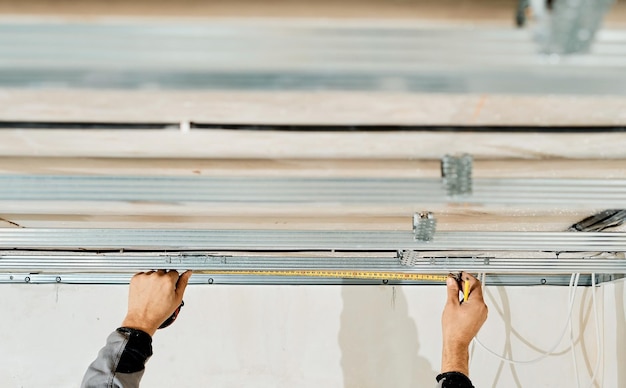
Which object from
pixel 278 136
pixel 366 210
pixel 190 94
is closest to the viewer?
pixel 190 94

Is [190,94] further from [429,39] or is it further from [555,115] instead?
[555,115]

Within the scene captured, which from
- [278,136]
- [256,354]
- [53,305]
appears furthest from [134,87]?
[53,305]

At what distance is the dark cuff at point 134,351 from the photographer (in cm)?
151

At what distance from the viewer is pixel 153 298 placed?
5.79 feet

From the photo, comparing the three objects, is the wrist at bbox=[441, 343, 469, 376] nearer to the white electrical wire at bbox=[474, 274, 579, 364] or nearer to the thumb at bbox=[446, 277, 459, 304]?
the thumb at bbox=[446, 277, 459, 304]

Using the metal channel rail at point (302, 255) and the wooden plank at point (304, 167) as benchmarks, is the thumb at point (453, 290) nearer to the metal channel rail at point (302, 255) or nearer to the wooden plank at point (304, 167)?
the metal channel rail at point (302, 255)

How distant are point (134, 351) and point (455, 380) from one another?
3.53 feet

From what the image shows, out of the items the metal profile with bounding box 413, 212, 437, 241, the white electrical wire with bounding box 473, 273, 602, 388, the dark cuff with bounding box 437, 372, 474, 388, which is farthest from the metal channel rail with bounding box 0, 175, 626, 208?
the white electrical wire with bounding box 473, 273, 602, 388

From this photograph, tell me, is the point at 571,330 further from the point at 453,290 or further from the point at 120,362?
the point at 120,362

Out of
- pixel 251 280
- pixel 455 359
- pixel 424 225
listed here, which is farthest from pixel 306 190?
pixel 251 280

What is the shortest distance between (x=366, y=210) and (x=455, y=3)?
0.82m

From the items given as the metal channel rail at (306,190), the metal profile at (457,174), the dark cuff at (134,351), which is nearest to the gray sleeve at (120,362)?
the dark cuff at (134,351)

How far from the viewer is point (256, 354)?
2383 mm

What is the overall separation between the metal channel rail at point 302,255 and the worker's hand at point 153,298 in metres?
0.05
